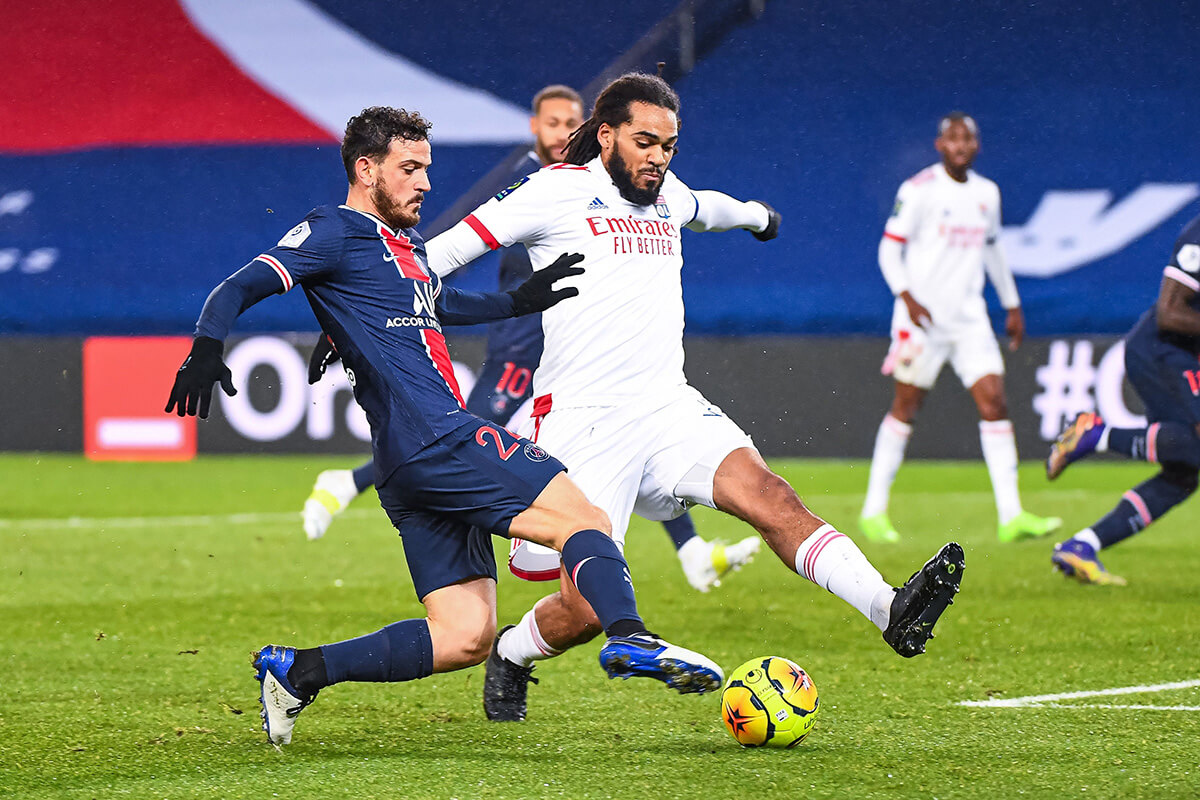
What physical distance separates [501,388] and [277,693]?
10.2ft

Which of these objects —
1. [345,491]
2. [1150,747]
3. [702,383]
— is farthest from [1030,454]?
[1150,747]

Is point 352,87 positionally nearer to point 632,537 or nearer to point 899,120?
point 899,120

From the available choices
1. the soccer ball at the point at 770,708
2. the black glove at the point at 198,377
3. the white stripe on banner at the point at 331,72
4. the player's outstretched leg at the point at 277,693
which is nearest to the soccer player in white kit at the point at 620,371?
the soccer ball at the point at 770,708

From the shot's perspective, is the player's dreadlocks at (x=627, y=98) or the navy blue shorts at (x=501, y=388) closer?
the player's dreadlocks at (x=627, y=98)

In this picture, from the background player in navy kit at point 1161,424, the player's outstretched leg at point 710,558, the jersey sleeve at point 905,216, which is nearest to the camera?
the player's outstretched leg at point 710,558

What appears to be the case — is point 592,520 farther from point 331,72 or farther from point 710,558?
point 331,72

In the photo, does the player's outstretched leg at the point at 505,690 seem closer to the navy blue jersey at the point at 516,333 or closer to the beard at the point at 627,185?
the beard at the point at 627,185

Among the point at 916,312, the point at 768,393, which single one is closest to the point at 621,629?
the point at 916,312

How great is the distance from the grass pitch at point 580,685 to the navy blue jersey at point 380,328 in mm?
803

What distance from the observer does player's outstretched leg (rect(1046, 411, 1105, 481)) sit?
7613 mm

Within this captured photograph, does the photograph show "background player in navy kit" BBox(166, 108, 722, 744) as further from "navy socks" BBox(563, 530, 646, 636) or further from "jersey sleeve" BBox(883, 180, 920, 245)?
"jersey sleeve" BBox(883, 180, 920, 245)

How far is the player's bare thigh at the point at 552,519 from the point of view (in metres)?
3.91

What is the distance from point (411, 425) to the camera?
3980mm

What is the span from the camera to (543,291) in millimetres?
4445
